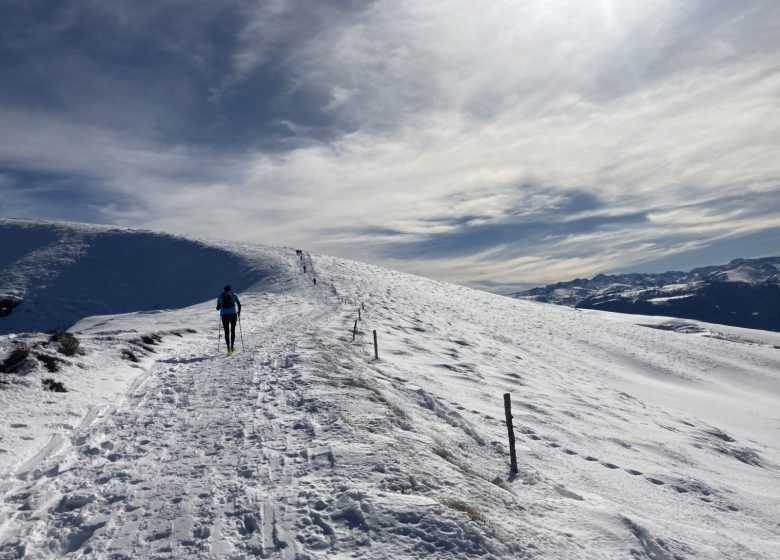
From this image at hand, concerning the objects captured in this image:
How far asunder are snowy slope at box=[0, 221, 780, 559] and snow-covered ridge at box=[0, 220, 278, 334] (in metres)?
35.8

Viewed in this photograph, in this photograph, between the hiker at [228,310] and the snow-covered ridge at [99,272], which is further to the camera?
the snow-covered ridge at [99,272]

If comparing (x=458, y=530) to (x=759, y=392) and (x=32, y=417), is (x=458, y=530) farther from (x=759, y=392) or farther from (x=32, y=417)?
(x=759, y=392)

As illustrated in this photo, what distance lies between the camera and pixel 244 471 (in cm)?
681

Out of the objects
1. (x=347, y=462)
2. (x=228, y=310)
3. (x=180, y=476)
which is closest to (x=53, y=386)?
(x=180, y=476)

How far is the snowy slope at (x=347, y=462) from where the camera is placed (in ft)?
17.9

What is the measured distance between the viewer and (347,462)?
707 cm

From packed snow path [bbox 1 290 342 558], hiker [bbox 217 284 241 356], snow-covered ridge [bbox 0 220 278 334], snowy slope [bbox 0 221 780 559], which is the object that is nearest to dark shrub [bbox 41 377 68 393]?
snowy slope [bbox 0 221 780 559]

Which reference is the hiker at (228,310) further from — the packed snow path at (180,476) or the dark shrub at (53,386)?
the dark shrub at (53,386)

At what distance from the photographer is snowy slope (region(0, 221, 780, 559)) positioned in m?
5.46

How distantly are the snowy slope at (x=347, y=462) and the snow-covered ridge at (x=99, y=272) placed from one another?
35759 mm

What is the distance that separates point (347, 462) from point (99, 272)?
2636 inches

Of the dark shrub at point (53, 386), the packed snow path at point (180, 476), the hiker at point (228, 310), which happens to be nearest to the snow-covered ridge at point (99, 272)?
the hiker at point (228, 310)

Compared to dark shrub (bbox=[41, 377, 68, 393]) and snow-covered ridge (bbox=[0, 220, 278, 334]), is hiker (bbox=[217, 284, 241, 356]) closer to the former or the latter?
dark shrub (bbox=[41, 377, 68, 393])

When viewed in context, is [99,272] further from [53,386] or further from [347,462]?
[347,462]
